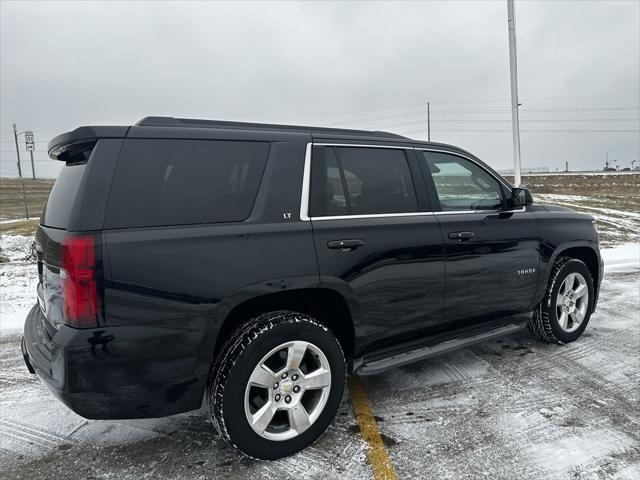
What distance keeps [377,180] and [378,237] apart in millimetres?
457

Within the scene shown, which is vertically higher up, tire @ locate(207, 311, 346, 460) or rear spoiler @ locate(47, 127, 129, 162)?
rear spoiler @ locate(47, 127, 129, 162)

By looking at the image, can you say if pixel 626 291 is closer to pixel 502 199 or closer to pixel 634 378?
pixel 634 378

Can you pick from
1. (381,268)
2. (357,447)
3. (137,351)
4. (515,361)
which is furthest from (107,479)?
(515,361)

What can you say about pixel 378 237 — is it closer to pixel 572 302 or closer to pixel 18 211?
pixel 572 302

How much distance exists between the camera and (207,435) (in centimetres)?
290

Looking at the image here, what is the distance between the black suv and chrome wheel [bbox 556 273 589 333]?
3.77 feet

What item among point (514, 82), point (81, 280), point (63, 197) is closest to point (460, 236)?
point (81, 280)

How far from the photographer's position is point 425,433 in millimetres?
2873

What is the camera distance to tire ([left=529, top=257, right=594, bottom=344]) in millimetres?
4195

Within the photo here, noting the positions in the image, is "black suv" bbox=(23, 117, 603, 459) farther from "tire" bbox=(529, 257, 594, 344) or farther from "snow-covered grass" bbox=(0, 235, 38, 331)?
"snow-covered grass" bbox=(0, 235, 38, 331)

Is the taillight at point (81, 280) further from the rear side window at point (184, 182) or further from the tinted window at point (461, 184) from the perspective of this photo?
the tinted window at point (461, 184)

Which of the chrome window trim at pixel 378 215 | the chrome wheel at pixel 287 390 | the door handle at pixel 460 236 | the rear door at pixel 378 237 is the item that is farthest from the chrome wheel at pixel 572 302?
the chrome wheel at pixel 287 390

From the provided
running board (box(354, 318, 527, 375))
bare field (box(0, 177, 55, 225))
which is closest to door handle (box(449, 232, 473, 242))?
running board (box(354, 318, 527, 375))

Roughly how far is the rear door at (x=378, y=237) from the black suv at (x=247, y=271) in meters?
0.01
